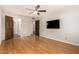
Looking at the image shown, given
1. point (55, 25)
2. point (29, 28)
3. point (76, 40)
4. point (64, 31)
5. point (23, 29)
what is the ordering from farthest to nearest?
point (29, 28), point (23, 29), point (55, 25), point (64, 31), point (76, 40)

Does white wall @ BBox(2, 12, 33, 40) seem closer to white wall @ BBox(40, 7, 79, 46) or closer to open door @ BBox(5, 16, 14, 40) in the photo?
open door @ BBox(5, 16, 14, 40)

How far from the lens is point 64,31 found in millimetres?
5699

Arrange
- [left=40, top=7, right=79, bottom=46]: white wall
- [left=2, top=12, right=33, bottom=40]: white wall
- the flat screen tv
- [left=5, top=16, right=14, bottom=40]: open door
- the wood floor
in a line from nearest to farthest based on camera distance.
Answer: the wood floor → [left=40, top=7, right=79, bottom=46]: white wall → the flat screen tv → [left=5, top=16, right=14, bottom=40]: open door → [left=2, top=12, right=33, bottom=40]: white wall

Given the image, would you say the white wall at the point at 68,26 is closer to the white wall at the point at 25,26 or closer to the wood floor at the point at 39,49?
the wood floor at the point at 39,49

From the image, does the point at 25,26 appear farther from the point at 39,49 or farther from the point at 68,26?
the point at 39,49

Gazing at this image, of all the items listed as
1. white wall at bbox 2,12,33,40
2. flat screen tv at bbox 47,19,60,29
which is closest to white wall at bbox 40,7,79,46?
flat screen tv at bbox 47,19,60,29

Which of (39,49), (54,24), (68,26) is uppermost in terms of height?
(54,24)

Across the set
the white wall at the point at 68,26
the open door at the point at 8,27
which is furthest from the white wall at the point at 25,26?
the white wall at the point at 68,26

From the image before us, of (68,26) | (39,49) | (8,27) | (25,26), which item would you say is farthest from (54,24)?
(25,26)

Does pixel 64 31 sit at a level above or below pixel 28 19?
below
